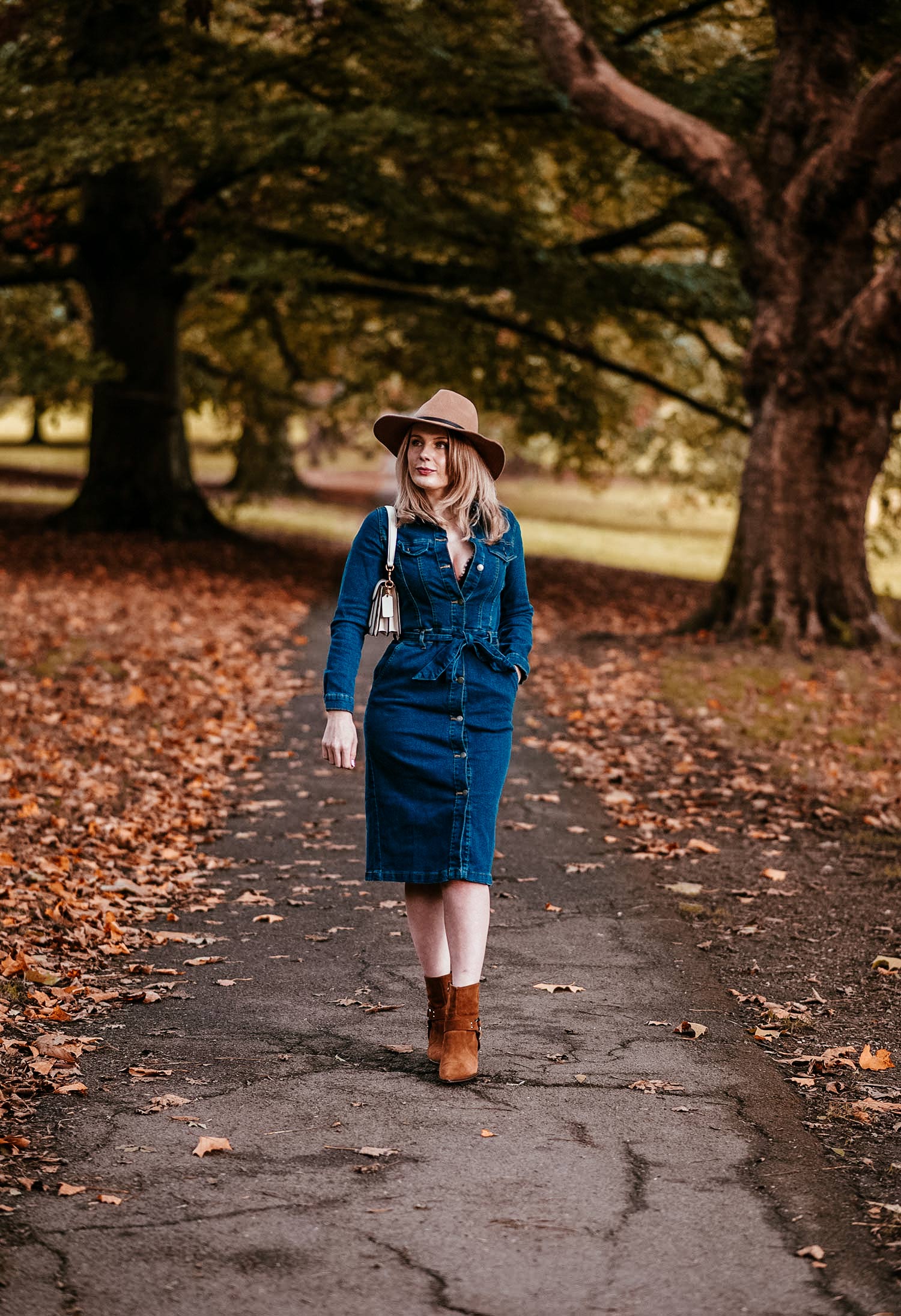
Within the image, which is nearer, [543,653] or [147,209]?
[543,653]

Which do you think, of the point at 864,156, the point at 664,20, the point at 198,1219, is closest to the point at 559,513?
the point at 664,20

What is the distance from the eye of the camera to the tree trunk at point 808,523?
13.5m

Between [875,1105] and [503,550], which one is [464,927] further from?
[875,1105]

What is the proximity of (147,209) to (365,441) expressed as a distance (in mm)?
23416

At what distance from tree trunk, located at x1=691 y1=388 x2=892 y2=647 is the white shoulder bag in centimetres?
954

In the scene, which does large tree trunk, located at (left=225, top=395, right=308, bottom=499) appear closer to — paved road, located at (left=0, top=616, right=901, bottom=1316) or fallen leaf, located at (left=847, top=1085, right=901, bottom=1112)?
paved road, located at (left=0, top=616, right=901, bottom=1316)

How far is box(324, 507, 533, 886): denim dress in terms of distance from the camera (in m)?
4.51

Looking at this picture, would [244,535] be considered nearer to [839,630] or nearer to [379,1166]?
[839,630]

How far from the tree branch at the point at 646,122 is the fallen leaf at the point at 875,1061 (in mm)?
10592

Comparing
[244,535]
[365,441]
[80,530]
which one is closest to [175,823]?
[80,530]

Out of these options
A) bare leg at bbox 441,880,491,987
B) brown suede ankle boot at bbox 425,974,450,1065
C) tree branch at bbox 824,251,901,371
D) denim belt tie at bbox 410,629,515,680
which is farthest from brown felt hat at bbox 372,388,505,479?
tree branch at bbox 824,251,901,371

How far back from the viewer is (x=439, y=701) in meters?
4.52

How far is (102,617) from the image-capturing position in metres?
14.6

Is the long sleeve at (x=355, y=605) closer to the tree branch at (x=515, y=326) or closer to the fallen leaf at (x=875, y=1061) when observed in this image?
the fallen leaf at (x=875, y=1061)
